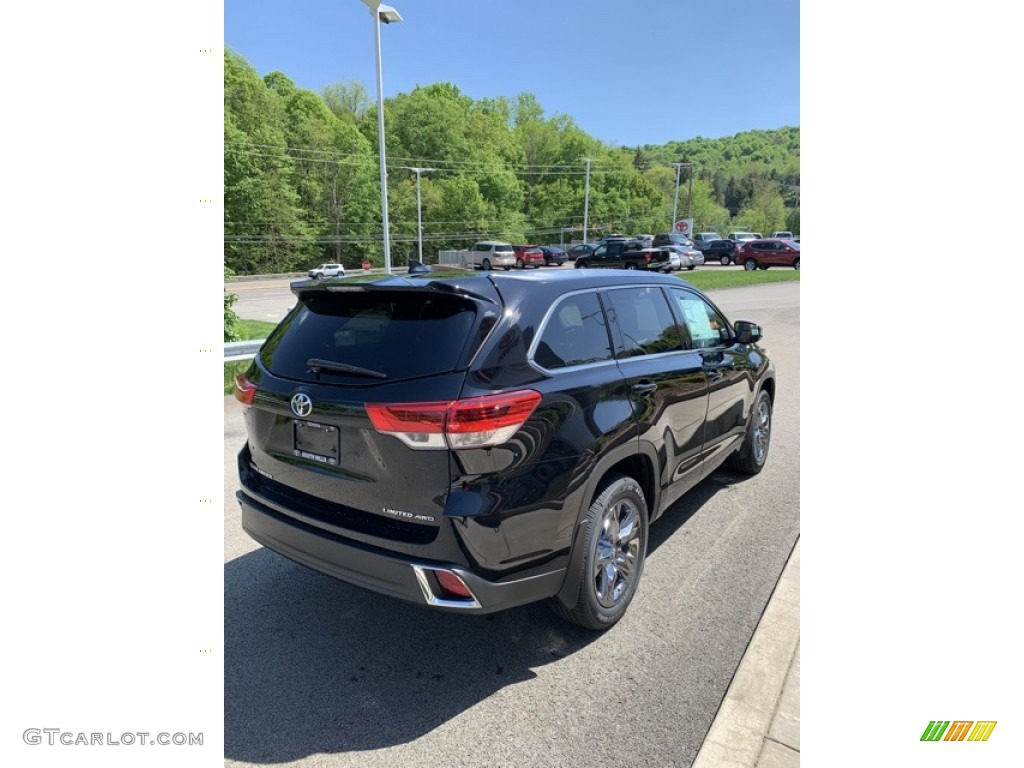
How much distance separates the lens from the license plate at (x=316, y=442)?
2.64m

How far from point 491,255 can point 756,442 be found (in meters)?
40.6

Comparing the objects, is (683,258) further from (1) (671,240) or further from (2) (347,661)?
(2) (347,661)

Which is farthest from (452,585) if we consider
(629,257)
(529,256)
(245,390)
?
(529,256)

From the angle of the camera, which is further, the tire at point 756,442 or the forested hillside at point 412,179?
the forested hillside at point 412,179

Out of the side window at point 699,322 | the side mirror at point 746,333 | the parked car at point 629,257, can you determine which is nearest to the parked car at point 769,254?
the parked car at point 629,257

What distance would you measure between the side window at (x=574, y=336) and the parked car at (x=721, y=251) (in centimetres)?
4803

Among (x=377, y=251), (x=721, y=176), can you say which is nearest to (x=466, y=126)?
(x=377, y=251)

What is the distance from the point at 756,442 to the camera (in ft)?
16.8

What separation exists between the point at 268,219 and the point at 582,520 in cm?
5823

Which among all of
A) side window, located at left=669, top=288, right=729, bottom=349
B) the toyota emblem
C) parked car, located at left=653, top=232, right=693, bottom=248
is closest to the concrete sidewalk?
side window, located at left=669, top=288, right=729, bottom=349

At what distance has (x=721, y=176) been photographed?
430ft

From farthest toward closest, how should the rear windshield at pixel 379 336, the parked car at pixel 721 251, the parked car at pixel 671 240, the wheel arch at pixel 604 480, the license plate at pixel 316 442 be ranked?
the parked car at pixel 671 240 < the parked car at pixel 721 251 < the wheel arch at pixel 604 480 < the license plate at pixel 316 442 < the rear windshield at pixel 379 336

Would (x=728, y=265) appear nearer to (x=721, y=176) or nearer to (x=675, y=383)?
(x=675, y=383)
